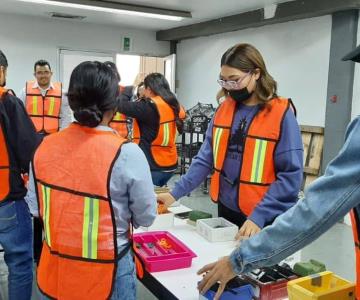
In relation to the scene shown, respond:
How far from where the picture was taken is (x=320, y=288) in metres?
1.27

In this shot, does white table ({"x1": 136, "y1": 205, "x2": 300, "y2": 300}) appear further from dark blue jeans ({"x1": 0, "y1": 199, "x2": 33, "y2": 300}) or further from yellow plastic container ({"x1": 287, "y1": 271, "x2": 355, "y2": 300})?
dark blue jeans ({"x1": 0, "y1": 199, "x2": 33, "y2": 300})

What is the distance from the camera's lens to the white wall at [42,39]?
271 inches

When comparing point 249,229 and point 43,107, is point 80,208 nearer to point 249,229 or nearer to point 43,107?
point 249,229

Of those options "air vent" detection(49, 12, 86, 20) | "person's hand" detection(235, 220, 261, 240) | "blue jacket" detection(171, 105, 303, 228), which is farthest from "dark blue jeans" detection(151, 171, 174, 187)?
"air vent" detection(49, 12, 86, 20)

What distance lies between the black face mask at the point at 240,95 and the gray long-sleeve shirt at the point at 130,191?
75 cm

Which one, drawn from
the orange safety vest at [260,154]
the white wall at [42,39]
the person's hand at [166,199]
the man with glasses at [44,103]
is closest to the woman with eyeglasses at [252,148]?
the orange safety vest at [260,154]

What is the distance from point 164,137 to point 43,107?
6.06ft

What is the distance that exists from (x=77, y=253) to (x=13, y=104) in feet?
3.65

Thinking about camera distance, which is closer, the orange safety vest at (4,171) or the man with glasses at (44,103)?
the orange safety vest at (4,171)

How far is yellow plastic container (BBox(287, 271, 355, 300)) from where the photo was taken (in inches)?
43.7

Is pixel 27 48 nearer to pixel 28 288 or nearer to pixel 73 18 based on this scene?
pixel 73 18

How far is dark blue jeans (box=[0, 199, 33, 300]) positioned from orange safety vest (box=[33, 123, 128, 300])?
954mm

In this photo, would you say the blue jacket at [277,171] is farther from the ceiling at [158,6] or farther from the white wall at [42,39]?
the white wall at [42,39]

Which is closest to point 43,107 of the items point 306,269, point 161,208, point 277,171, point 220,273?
point 161,208
